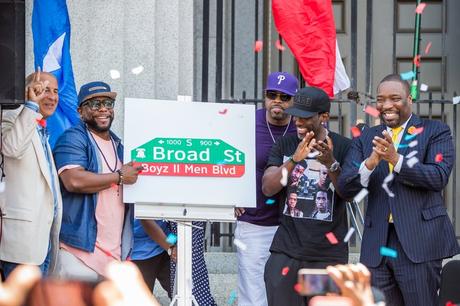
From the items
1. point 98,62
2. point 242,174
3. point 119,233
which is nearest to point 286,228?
point 242,174

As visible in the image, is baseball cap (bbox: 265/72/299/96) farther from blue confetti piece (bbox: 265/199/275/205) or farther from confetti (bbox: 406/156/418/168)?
confetti (bbox: 406/156/418/168)

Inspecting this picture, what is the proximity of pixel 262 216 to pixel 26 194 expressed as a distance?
1.64 metres

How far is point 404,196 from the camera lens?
6879 millimetres

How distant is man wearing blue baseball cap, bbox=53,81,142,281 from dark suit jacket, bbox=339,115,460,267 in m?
1.44

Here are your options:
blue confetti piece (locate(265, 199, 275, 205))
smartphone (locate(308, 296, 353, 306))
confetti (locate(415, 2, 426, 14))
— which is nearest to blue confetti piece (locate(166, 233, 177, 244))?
blue confetti piece (locate(265, 199, 275, 205))

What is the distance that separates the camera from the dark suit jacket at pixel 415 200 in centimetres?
679

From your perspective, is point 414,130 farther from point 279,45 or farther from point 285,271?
point 279,45

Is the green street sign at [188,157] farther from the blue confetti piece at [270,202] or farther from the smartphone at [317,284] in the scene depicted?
the smartphone at [317,284]

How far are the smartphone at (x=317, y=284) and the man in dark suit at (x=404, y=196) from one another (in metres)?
3.25

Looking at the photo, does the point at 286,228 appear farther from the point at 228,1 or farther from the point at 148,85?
the point at 228,1

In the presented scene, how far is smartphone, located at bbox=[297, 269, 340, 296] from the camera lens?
3326 mm

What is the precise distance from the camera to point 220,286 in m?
9.09

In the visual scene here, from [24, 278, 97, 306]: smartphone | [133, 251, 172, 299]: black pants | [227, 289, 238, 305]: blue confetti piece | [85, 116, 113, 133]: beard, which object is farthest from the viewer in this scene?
[227, 289, 238, 305]: blue confetti piece

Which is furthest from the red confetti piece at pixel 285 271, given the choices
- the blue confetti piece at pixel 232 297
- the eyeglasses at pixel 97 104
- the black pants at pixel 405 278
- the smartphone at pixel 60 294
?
the smartphone at pixel 60 294
